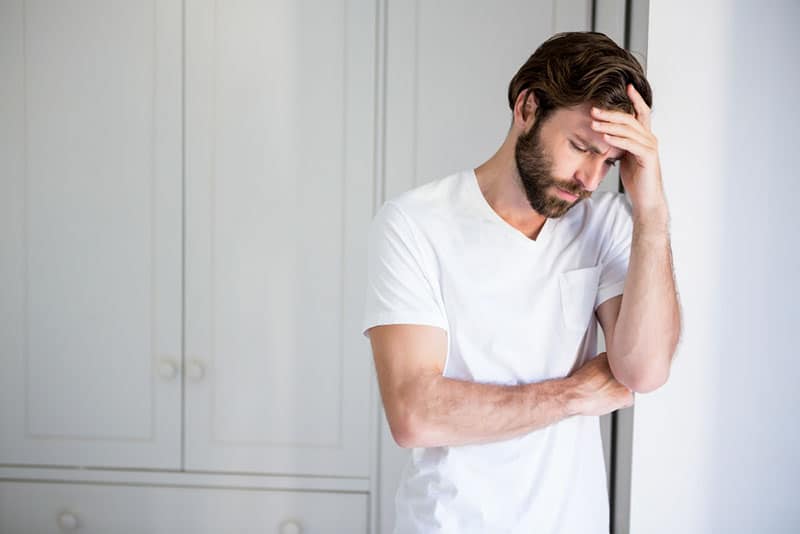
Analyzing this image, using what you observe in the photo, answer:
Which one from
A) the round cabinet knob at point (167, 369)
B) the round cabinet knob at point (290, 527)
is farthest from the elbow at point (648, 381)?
the round cabinet knob at point (167, 369)

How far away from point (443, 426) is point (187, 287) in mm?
1027

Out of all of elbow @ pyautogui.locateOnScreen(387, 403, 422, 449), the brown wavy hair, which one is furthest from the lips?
elbow @ pyautogui.locateOnScreen(387, 403, 422, 449)

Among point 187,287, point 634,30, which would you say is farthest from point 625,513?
point 187,287

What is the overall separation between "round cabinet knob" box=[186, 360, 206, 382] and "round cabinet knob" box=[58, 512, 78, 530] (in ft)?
1.56

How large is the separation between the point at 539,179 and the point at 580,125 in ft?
0.32

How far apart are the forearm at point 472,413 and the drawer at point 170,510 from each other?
2.91 feet

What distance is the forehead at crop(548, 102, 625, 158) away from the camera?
1.05 m

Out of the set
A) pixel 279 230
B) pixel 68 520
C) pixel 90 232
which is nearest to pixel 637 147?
pixel 279 230

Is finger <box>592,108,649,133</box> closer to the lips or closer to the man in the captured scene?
the man

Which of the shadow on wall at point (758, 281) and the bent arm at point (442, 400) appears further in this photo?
the shadow on wall at point (758, 281)

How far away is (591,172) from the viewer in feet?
3.54

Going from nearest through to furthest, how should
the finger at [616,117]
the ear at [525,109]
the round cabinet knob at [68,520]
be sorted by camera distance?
the finger at [616,117]
the ear at [525,109]
the round cabinet knob at [68,520]

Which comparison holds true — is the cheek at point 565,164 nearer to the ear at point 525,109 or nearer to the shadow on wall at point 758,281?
the ear at point 525,109

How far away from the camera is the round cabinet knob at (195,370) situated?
1.86 m
